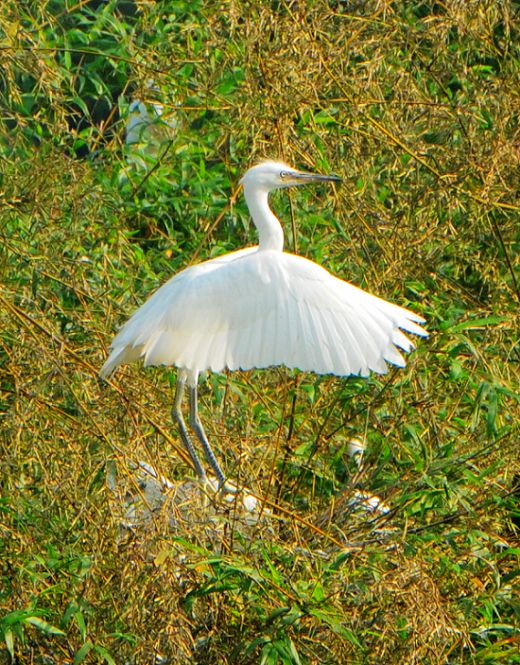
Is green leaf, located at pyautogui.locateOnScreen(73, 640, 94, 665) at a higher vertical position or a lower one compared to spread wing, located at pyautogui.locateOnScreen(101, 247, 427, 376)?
lower

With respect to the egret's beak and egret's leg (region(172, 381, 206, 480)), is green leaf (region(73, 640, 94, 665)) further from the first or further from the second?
the egret's beak

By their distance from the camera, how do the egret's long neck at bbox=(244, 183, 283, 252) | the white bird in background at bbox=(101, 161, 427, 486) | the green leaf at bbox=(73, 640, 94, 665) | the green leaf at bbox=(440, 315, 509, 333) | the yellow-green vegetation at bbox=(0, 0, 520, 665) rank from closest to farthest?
the green leaf at bbox=(73, 640, 94, 665) < the yellow-green vegetation at bbox=(0, 0, 520, 665) < the white bird in background at bbox=(101, 161, 427, 486) < the green leaf at bbox=(440, 315, 509, 333) < the egret's long neck at bbox=(244, 183, 283, 252)

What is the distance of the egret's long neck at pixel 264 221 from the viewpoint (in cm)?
455

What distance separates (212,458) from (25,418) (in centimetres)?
78

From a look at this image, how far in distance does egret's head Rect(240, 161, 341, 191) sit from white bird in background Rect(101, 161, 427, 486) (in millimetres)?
227

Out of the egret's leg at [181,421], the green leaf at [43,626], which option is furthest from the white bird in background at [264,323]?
the green leaf at [43,626]

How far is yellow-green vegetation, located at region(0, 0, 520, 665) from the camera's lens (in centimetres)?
375

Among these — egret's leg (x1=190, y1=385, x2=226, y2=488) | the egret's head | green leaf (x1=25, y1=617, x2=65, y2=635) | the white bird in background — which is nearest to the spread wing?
the white bird in background

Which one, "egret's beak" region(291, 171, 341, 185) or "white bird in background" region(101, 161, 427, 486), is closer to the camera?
"white bird in background" region(101, 161, 427, 486)

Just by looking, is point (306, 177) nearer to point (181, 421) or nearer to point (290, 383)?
point (290, 383)

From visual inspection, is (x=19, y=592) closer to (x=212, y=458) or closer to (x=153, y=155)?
(x=212, y=458)

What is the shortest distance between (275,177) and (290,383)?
2.08ft

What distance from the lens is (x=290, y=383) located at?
4.77 meters

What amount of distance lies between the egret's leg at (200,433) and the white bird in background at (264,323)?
0.40 ft
